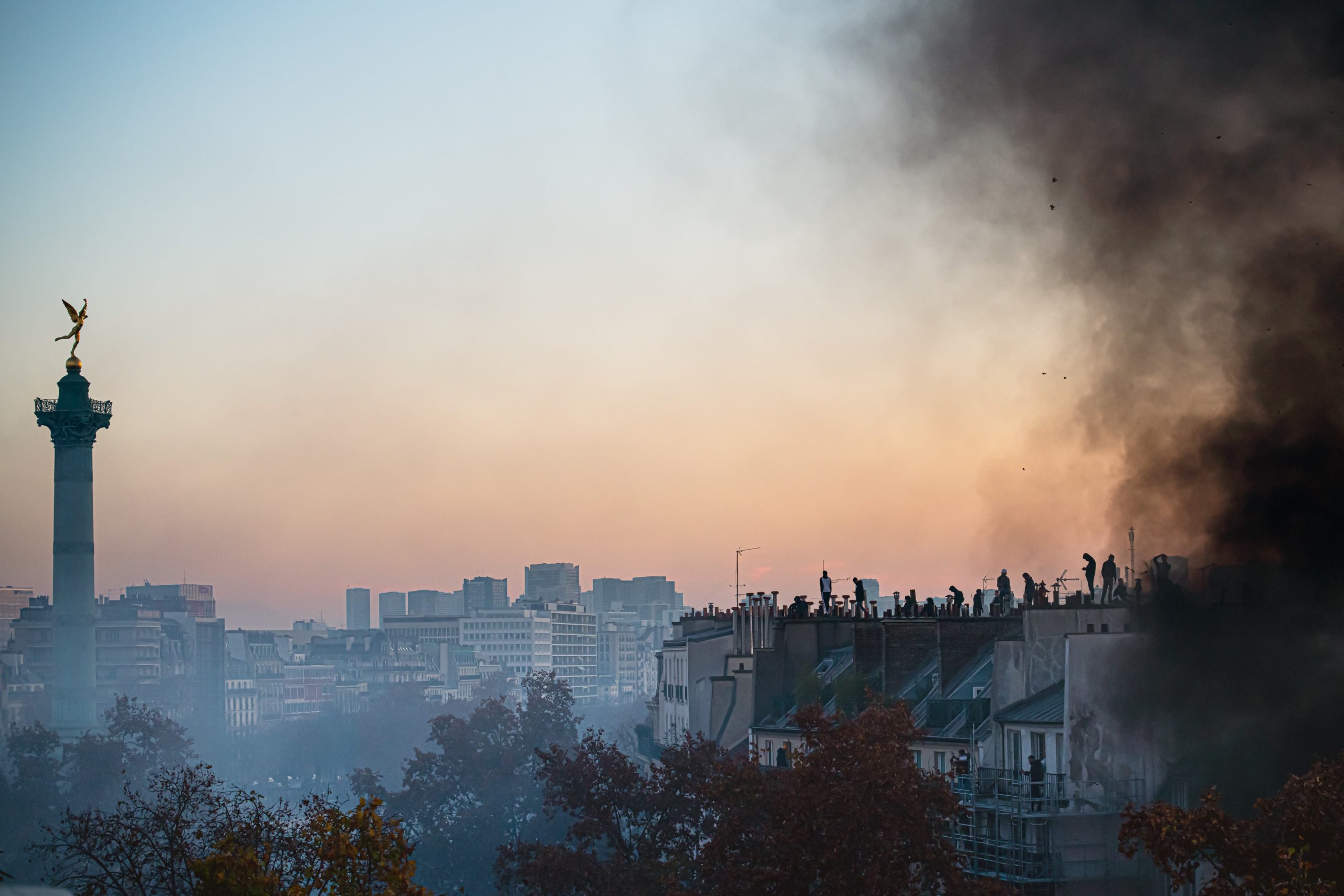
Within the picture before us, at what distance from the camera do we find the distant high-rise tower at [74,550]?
399 feet

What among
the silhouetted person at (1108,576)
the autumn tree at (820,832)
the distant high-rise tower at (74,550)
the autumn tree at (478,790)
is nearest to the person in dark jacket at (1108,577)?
the silhouetted person at (1108,576)

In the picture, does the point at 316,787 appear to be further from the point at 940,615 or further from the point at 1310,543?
the point at 1310,543

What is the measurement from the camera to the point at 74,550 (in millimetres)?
121562

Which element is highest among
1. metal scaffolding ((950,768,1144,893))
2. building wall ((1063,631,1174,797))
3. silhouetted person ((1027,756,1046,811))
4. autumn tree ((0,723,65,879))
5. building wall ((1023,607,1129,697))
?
building wall ((1023,607,1129,697))

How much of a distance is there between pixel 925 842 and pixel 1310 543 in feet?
45.2

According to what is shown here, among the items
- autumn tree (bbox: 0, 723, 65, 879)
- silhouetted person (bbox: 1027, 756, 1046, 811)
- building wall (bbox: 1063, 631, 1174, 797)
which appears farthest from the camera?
autumn tree (bbox: 0, 723, 65, 879)

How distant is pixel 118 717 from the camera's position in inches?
4700

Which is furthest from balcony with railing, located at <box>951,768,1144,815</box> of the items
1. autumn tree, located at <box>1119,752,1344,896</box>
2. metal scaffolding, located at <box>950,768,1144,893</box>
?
autumn tree, located at <box>1119,752,1344,896</box>

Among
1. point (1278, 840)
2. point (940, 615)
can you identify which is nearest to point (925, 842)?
point (1278, 840)

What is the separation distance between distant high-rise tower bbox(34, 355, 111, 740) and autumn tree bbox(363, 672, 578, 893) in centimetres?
3445

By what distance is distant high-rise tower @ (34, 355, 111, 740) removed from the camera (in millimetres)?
121625

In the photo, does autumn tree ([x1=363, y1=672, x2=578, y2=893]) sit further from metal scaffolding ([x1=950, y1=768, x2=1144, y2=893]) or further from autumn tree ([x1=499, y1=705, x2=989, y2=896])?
metal scaffolding ([x1=950, y1=768, x2=1144, y2=893])

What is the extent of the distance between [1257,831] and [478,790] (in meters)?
65.8

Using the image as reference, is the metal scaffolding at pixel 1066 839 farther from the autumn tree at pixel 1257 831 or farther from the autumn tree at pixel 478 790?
the autumn tree at pixel 478 790
